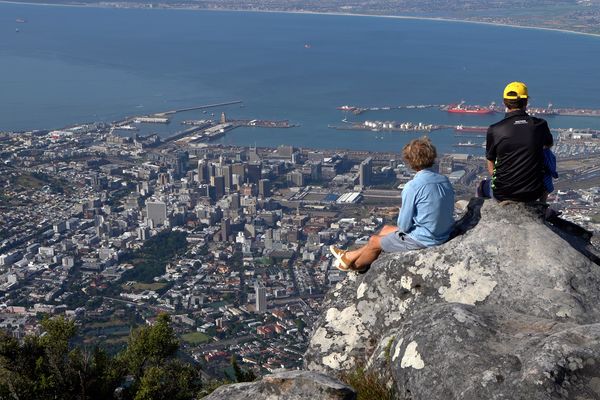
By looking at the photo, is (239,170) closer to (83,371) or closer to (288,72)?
(83,371)

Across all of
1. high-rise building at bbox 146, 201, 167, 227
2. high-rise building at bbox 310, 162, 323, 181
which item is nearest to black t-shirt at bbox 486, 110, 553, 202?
high-rise building at bbox 146, 201, 167, 227

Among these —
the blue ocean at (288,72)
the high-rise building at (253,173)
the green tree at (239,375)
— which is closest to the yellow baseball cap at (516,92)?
the green tree at (239,375)

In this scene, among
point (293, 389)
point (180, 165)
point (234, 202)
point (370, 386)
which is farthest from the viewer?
point (180, 165)

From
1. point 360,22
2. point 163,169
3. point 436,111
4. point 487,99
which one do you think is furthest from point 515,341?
point 360,22

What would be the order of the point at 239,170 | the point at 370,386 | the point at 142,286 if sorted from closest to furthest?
1. the point at 370,386
2. the point at 142,286
3. the point at 239,170

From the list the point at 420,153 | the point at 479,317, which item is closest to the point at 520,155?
the point at 420,153

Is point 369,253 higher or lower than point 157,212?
higher

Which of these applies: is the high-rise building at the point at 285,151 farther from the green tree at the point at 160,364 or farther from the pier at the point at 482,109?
the green tree at the point at 160,364

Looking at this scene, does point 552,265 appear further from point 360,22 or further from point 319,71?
point 360,22
